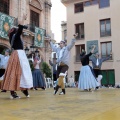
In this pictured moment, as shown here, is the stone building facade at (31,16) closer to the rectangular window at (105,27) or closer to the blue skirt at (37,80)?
the rectangular window at (105,27)

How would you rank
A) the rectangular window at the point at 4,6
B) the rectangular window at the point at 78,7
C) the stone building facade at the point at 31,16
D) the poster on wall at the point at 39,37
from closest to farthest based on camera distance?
the rectangular window at the point at 4,6 → the stone building facade at the point at 31,16 → the poster on wall at the point at 39,37 → the rectangular window at the point at 78,7

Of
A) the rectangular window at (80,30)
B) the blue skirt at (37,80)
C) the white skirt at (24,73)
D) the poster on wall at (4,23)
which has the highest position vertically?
the rectangular window at (80,30)

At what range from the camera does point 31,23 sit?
21328 millimetres

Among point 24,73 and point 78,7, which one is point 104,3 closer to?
point 78,7

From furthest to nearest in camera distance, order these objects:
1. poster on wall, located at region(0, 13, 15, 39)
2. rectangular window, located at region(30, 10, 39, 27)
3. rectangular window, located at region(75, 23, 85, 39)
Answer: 1. rectangular window, located at region(75, 23, 85, 39)
2. rectangular window, located at region(30, 10, 39, 27)
3. poster on wall, located at region(0, 13, 15, 39)

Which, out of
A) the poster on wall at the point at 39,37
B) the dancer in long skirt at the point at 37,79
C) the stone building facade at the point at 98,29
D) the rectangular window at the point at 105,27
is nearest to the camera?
the dancer in long skirt at the point at 37,79

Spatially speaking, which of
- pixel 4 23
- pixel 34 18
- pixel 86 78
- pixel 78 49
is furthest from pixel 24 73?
pixel 78 49

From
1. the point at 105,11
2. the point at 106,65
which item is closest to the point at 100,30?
the point at 105,11

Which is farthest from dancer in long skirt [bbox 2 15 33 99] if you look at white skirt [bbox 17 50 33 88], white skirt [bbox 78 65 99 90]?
white skirt [bbox 78 65 99 90]

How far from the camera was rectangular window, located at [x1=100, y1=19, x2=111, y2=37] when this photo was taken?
24.4 meters

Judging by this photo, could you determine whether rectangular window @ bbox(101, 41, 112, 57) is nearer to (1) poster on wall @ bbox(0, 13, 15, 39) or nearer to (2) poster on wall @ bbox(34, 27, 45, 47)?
(2) poster on wall @ bbox(34, 27, 45, 47)

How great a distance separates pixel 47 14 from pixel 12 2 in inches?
195

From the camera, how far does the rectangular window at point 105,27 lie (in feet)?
79.9

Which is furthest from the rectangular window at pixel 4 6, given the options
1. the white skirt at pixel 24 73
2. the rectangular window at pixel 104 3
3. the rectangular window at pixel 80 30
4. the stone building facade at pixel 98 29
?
the white skirt at pixel 24 73
